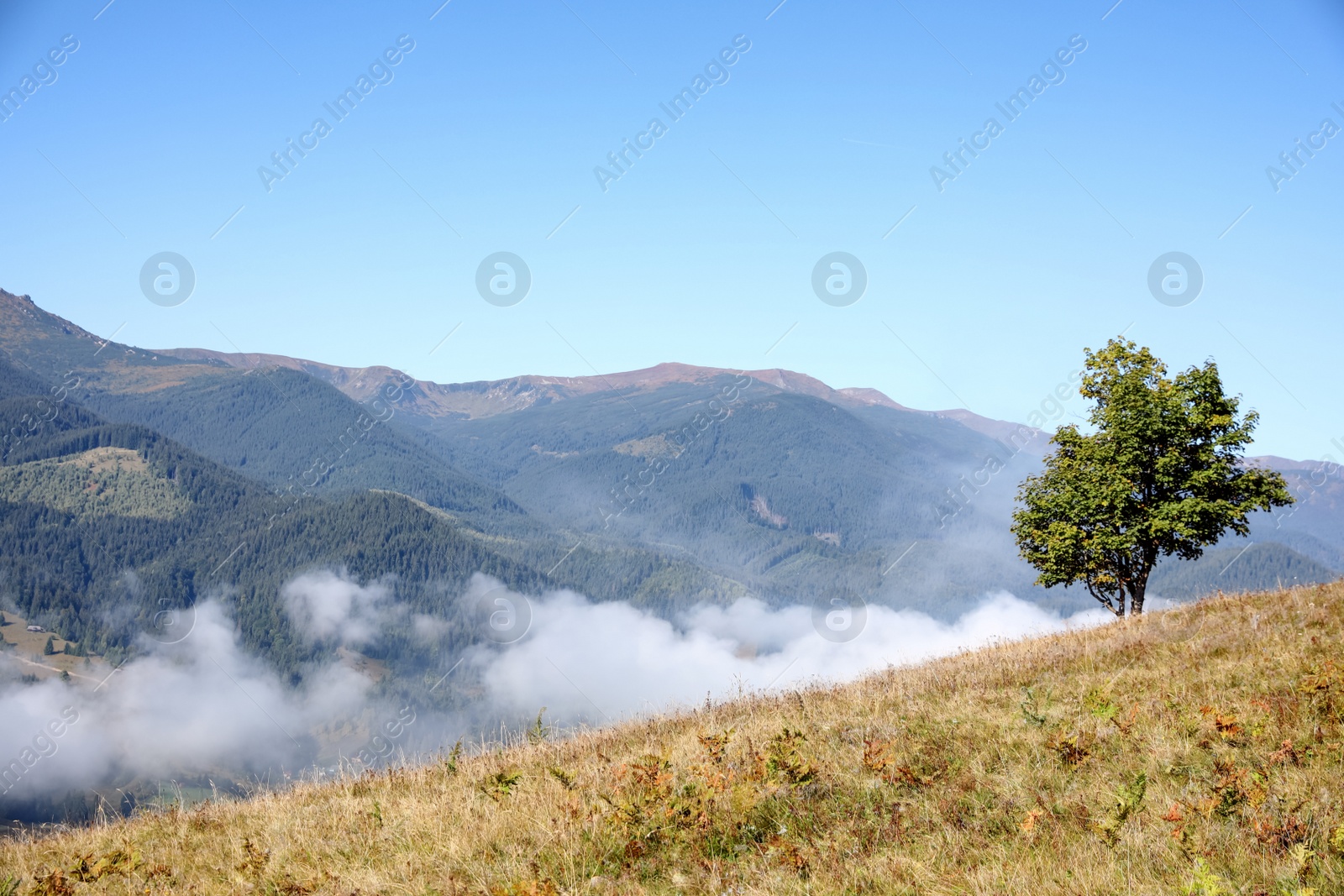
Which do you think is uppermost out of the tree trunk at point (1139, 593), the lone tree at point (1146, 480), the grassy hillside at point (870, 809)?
the lone tree at point (1146, 480)

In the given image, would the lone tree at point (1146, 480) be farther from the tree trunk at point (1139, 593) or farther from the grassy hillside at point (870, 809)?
the grassy hillside at point (870, 809)

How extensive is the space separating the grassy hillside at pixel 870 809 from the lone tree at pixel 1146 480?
1688 cm

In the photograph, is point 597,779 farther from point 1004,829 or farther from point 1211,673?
point 1211,673

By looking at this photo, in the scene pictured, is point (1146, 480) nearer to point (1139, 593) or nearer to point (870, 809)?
point (1139, 593)

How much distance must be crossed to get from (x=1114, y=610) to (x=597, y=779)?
27040mm

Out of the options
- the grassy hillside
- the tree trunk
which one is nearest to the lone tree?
the tree trunk

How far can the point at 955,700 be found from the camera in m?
11.7

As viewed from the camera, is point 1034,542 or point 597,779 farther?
point 1034,542

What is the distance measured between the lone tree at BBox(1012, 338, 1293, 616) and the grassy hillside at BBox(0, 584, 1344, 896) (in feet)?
55.4

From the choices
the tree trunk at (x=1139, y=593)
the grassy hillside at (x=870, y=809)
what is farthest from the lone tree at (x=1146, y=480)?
the grassy hillside at (x=870, y=809)

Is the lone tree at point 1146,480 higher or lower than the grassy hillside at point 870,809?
higher

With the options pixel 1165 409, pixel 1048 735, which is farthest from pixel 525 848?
pixel 1165 409

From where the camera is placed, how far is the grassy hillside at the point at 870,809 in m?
6.11

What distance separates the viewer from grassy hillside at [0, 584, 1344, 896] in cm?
611
